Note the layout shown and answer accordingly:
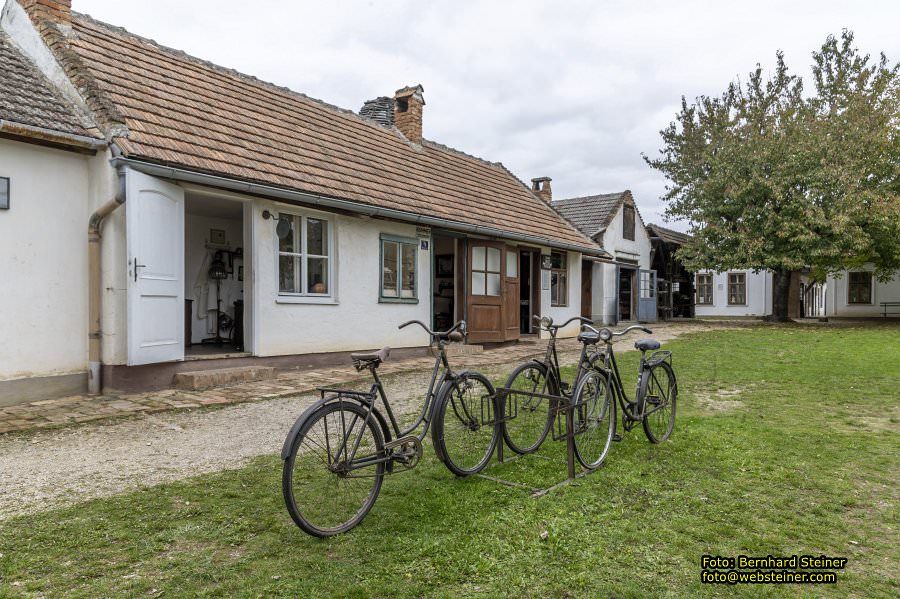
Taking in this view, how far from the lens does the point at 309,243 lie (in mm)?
9133

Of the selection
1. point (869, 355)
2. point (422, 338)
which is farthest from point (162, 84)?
point (869, 355)

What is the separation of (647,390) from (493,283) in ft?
27.0

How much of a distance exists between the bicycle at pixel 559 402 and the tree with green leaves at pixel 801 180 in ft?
56.3

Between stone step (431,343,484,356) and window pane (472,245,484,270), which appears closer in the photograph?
stone step (431,343,484,356)

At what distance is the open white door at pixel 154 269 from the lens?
657cm

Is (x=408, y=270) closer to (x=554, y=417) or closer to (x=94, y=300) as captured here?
(x=94, y=300)

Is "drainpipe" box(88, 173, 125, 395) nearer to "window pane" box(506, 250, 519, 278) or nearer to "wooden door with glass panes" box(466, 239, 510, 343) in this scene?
"wooden door with glass panes" box(466, 239, 510, 343)

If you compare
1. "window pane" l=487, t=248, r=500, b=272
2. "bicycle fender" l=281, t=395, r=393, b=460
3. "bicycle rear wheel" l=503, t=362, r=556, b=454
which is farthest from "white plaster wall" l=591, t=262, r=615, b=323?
"bicycle fender" l=281, t=395, r=393, b=460

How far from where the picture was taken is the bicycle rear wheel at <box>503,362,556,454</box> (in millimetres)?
4215

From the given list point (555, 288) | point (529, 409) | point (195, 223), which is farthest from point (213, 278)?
point (555, 288)

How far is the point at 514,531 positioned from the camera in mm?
2988

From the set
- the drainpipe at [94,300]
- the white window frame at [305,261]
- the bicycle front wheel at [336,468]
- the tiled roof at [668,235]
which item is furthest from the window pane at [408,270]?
the tiled roof at [668,235]

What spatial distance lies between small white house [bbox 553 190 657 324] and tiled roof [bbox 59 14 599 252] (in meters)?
7.45

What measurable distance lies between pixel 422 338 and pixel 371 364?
314 inches
